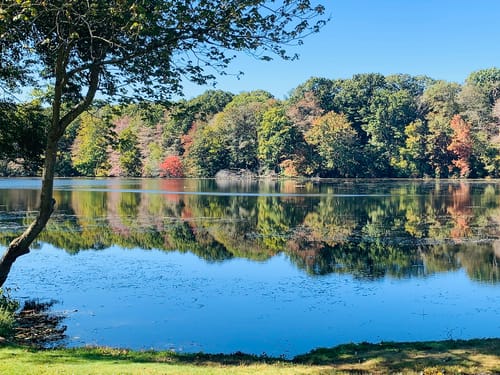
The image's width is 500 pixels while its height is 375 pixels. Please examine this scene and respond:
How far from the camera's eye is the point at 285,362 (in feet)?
30.0

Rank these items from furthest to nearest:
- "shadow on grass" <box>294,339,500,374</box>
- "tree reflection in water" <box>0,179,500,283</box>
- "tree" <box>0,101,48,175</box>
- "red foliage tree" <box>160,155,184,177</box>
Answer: "red foliage tree" <box>160,155,184,177</box>
"tree reflection in water" <box>0,179,500,283</box>
"tree" <box>0,101,48,175</box>
"shadow on grass" <box>294,339,500,374</box>

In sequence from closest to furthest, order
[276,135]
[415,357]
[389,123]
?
[415,357]
[276,135]
[389,123]

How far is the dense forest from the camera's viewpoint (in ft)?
273

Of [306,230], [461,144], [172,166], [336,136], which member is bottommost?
[306,230]

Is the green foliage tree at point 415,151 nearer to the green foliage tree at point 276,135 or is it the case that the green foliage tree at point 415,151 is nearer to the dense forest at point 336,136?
the dense forest at point 336,136

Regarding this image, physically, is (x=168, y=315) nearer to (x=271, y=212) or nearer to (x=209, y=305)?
(x=209, y=305)

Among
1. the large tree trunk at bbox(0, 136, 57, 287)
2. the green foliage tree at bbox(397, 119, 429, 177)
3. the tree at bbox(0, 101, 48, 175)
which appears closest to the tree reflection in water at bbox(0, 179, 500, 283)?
the tree at bbox(0, 101, 48, 175)

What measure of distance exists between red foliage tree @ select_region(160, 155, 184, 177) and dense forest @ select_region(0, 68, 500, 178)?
6.8 inches

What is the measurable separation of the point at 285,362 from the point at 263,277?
8540mm

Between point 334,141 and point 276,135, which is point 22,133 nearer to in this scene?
point 334,141

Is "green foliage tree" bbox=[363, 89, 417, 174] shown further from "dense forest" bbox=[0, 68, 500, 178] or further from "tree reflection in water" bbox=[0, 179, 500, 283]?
"tree reflection in water" bbox=[0, 179, 500, 283]

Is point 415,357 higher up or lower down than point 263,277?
higher up

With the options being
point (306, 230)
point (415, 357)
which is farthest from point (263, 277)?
point (306, 230)

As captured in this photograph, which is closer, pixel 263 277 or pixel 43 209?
pixel 43 209
